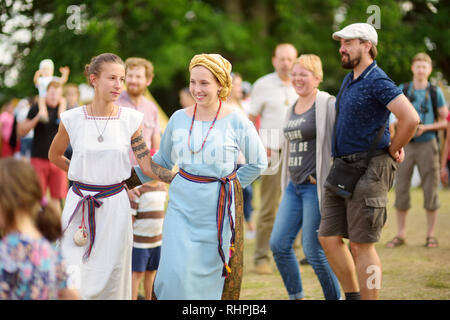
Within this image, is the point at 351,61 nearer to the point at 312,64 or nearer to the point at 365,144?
the point at 365,144

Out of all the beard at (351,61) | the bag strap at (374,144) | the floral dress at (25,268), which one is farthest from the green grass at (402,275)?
the floral dress at (25,268)

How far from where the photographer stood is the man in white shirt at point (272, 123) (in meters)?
6.93

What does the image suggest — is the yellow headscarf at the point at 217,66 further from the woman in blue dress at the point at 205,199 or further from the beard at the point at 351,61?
the beard at the point at 351,61

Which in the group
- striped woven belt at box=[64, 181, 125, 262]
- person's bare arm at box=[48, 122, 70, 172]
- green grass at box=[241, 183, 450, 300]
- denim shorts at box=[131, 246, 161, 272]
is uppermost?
person's bare arm at box=[48, 122, 70, 172]

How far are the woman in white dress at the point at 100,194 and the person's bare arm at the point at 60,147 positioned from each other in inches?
0.7

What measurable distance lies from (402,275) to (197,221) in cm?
329

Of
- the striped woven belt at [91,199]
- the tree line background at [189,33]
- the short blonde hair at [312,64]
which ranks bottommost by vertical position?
the striped woven belt at [91,199]

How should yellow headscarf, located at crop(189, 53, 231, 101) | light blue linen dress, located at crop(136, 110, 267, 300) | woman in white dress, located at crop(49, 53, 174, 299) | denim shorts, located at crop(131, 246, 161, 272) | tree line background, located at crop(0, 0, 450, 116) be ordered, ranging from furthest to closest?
tree line background, located at crop(0, 0, 450, 116), denim shorts, located at crop(131, 246, 161, 272), woman in white dress, located at crop(49, 53, 174, 299), yellow headscarf, located at crop(189, 53, 231, 101), light blue linen dress, located at crop(136, 110, 267, 300)

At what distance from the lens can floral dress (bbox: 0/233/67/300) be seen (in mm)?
2750

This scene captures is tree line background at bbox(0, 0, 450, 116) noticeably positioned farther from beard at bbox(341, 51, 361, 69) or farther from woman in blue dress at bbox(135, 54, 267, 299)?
woman in blue dress at bbox(135, 54, 267, 299)

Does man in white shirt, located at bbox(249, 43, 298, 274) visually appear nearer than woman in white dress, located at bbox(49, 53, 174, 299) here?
No

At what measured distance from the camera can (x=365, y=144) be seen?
4.25m

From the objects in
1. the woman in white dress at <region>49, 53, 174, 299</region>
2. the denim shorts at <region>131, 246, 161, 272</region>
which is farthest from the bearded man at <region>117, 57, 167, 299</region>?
the woman in white dress at <region>49, 53, 174, 299</region>
